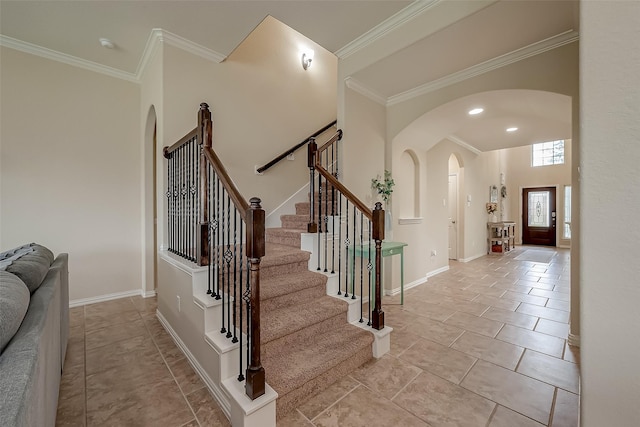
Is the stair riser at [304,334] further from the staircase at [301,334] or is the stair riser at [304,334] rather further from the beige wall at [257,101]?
the beige wall at [257,101]

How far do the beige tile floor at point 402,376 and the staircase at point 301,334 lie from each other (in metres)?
0.11

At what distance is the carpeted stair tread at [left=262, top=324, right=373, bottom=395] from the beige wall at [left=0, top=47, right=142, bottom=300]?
3.05 meters

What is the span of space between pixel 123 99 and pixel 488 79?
4.73 metres

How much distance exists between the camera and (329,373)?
1.88 metres

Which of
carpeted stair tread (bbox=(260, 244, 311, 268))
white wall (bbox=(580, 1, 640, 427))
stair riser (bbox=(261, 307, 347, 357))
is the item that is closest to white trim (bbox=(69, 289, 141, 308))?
carpeted stair tread (bbox=(260, 244, 311, 268))

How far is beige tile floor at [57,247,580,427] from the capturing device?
5.30 ft

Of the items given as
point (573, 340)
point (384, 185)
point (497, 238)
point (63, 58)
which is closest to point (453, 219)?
point (497, 238)

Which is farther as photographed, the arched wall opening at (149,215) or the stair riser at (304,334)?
the arched wall opening at (149,215)

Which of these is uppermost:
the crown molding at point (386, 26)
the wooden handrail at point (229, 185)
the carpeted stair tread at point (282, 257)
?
the crown molding at point (386, 26)

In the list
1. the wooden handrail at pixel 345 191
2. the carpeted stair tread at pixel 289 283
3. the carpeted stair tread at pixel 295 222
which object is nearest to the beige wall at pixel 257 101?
the carpeted stair tread at pixel 295 222

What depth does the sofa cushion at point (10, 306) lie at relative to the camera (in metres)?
0.83

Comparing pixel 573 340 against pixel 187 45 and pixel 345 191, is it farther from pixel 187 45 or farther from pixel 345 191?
pixel 187 45

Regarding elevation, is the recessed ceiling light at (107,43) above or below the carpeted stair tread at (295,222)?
above

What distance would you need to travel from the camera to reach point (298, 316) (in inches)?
82.6
